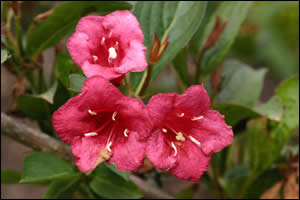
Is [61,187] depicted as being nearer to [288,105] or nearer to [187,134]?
[187,134]

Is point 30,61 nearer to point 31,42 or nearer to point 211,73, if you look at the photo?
point 31,42

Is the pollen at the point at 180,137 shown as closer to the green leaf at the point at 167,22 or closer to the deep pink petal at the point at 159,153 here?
the deep pink petal at the point at 159,153

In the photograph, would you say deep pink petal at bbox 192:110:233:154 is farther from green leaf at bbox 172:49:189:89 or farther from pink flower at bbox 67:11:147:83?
green leaf at bbox 172:49:189:89

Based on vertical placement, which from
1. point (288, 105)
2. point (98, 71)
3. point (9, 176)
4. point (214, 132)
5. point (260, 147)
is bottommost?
point (9, 176)

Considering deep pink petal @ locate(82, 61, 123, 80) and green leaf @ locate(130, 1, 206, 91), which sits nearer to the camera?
deep pink petal @ locate(82, 61, 123, 80)

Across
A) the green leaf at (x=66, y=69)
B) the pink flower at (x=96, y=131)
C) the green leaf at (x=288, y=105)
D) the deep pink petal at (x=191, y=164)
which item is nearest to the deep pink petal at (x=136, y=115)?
the pink flower at (x=96, y=131)

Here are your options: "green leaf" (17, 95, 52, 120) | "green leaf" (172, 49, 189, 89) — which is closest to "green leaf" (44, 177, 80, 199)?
"green leaf" (17, 95, 52, 120)

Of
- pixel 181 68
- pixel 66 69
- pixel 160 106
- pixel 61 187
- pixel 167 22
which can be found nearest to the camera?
pixel 160 106

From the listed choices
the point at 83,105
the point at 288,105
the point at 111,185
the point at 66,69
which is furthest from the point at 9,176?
the point at 288,105
